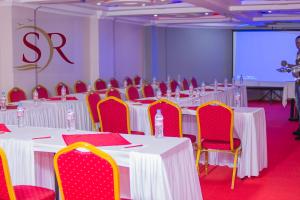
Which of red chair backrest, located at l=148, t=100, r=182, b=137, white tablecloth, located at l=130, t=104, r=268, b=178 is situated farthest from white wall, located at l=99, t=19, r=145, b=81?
red chair backrest, located at l=148, t=100, r=182, b=137

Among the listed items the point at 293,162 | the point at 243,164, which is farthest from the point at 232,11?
the point at 243,164

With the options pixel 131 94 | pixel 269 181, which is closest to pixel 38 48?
pixel 131 94

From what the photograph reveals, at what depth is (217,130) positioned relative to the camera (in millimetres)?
5613

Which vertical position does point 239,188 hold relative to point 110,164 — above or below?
below

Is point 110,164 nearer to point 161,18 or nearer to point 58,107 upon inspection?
point 58,107

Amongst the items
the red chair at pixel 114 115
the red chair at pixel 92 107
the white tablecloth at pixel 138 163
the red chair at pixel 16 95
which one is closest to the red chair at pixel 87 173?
the white tablecloth at pixel 138 163

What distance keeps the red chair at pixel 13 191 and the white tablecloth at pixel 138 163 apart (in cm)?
40

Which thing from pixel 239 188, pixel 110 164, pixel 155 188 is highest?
pixel 110 164

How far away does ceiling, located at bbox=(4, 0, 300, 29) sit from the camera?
942cm

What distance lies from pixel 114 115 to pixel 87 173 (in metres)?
2.97

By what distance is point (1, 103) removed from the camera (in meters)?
6.66

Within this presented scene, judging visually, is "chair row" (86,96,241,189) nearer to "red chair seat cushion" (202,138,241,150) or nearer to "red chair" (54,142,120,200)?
"red chair seat cushion" (202,138,241,150)

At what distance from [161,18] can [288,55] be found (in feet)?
14.6

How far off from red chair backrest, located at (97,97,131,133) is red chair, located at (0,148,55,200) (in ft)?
7.92
